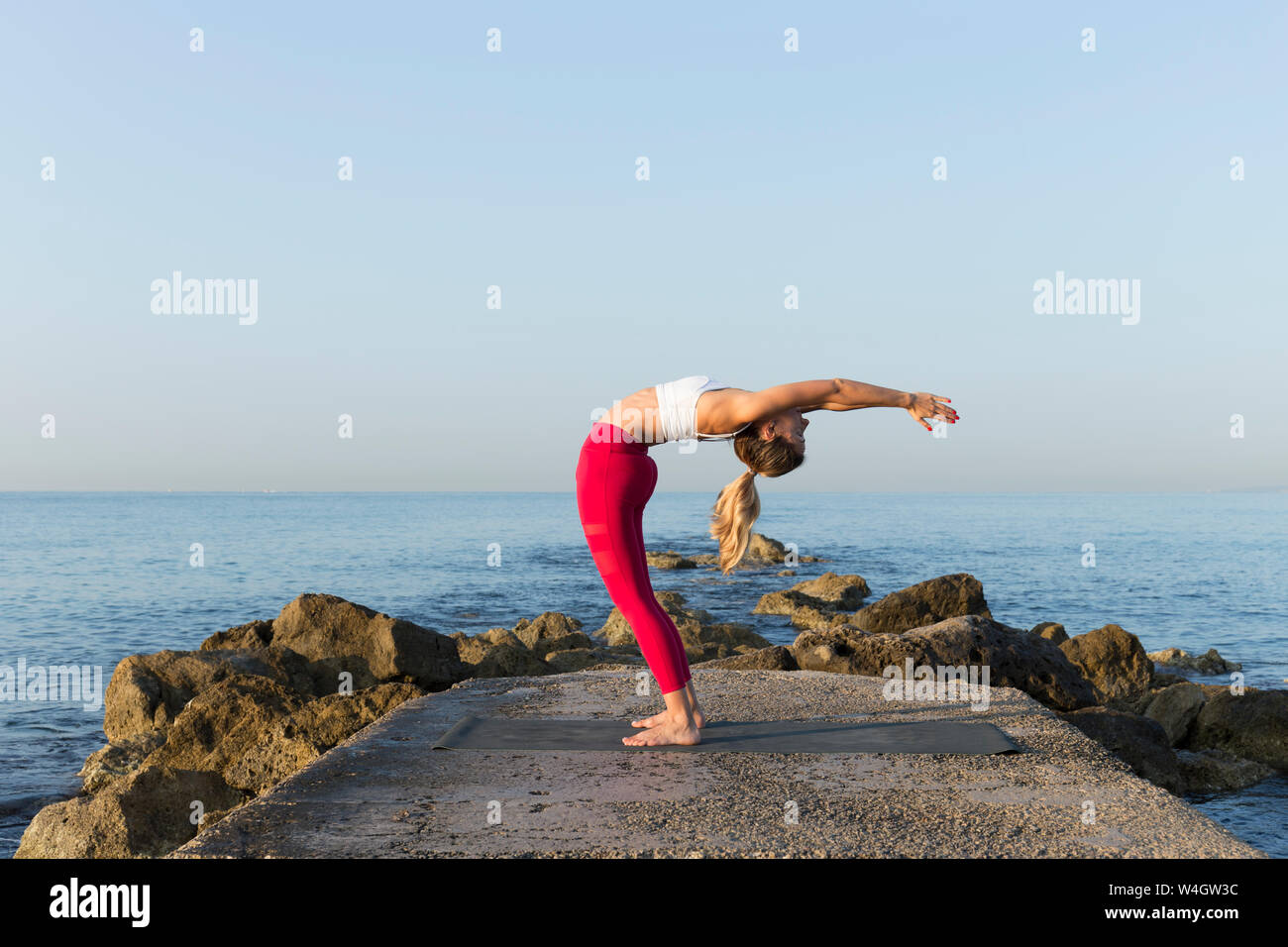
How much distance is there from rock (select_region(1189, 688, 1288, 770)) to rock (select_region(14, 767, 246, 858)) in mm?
9418

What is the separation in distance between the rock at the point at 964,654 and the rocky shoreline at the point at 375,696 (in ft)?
0.05

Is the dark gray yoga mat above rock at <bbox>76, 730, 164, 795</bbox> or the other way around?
above

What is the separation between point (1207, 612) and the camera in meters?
29.4

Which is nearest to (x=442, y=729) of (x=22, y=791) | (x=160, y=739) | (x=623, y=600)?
(x=623, y=600)

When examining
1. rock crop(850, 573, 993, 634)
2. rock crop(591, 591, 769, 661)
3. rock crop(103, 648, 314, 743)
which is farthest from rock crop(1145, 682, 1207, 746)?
rock crop(103, 648, 314, 743)

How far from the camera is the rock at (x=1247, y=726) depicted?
384 inches

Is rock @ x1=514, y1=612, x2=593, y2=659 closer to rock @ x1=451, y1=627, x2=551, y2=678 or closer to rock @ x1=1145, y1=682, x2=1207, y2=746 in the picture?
rock @ x1=451, y1=627, x2=551, y2=678

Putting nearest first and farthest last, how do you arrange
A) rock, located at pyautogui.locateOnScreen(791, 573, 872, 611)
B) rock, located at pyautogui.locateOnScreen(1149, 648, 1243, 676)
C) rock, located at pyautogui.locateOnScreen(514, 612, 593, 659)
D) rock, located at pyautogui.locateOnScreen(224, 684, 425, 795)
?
1. rock, located at pyautogui.locateOnScreen(224, 684, 425, 795)
2. rock, located at pyautogui.locateOnScreen(514, 612, 593, 659)
3. rock, located at pyautogui.locateOnScreen(1149, 648, 1243, 676)
4. rock, located at pyautogui.locateOnScreen(791, 573, 872, 611)

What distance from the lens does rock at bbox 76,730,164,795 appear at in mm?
9905

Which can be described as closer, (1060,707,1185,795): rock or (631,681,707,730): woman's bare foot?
(631,681,707,730): woman's bare foot

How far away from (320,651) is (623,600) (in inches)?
324

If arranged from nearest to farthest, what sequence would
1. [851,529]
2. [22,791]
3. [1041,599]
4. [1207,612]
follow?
[22,791] < [1207,612] < [1041,599] < [851,529]

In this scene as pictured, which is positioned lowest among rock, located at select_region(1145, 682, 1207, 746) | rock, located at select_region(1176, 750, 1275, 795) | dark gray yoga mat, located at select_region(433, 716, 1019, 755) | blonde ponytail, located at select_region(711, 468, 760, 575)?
rock, located at select_region(1176, 750, 1275, 795)
